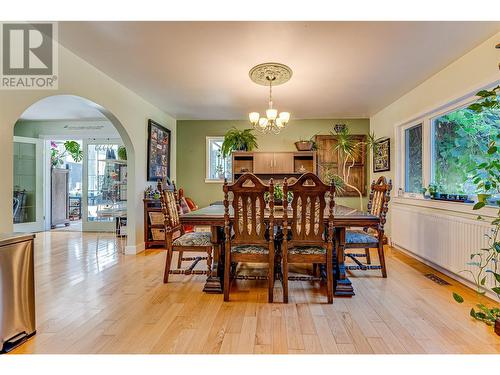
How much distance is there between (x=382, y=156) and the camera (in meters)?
4.98

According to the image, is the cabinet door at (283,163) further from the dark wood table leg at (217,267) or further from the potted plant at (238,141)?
the dark wood table leg at (217,267)

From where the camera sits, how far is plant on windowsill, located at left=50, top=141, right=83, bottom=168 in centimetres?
687

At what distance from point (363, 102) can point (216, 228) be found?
3.44 meters

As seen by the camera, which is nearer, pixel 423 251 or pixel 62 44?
pixel 62 44

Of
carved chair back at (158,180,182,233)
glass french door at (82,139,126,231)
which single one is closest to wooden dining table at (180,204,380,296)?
carved chair back at (158,180,182,233)

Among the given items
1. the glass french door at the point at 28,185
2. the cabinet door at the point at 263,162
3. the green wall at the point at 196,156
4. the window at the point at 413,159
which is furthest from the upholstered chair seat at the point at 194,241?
the glass french door at the point at 28,185

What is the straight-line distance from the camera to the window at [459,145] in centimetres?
276

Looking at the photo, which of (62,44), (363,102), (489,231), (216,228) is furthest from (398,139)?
(62,44)

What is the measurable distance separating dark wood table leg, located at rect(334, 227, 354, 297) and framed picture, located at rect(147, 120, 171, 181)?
3285 millimetres

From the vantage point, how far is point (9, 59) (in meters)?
2.38

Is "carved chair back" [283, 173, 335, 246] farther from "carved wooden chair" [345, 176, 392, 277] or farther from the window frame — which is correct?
the window frame

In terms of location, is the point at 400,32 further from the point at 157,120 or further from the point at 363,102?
the point at 157,120

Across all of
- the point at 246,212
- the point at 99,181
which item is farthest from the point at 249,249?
the point at 99,181

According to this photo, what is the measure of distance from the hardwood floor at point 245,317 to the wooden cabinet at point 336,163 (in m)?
2.63
